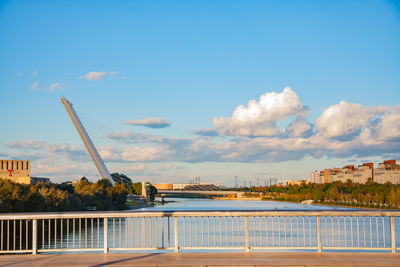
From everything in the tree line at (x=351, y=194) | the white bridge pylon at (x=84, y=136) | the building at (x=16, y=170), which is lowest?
the tree line at (x=351, y=194)

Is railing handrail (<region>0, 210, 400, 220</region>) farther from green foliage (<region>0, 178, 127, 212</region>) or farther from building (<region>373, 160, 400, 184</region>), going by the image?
building (<region>373, 160, 400, 184</region>)

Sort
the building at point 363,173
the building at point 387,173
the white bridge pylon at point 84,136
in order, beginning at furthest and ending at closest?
the building at point 363,173, the building at point 387,173, the white bridge pylon at point 84,136

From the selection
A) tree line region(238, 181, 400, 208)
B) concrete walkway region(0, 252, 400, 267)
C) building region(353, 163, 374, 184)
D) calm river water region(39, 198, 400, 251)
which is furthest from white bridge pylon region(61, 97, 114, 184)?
building region(353, 163, 374, 184)

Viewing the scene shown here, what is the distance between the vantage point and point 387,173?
173m

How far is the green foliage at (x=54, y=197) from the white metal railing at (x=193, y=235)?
146 inches

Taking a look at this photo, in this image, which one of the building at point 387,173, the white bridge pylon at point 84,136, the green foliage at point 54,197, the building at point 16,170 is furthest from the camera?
the building at point 387,173

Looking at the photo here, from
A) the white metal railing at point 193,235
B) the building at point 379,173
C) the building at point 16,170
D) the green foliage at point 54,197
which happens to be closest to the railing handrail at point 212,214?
the white metal railing at point 193,235

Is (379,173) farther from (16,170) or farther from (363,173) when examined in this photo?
(16,170)

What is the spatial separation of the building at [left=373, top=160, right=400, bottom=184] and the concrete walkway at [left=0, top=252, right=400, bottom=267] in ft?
548

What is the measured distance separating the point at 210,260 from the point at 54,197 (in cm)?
4222

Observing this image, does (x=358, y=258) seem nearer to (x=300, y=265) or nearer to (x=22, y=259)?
(x=300, y=265)

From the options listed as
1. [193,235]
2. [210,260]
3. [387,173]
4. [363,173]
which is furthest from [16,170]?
[363,173]

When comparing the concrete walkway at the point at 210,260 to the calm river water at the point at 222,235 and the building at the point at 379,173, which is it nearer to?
the calm river water at the point at 222,235

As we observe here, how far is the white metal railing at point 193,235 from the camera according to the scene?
10.8 m
